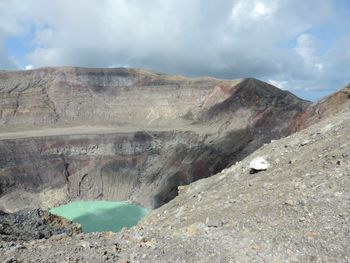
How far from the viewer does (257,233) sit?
8469 millimetres

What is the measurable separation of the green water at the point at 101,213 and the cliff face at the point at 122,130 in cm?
127

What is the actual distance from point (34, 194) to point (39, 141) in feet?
23.6

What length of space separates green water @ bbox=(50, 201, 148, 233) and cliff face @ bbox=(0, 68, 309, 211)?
1.27 metres

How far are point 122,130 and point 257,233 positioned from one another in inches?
1882

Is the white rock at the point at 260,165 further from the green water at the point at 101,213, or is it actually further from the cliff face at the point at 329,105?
the green water at the point at 101,213

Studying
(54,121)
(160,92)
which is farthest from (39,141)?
(160,92)

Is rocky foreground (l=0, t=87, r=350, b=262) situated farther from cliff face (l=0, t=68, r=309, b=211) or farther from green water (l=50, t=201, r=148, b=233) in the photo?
cliff face (l=0, t=68, r=309, b=211)

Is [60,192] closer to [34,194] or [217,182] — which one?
[34,194]

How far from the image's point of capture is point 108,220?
1661 inches

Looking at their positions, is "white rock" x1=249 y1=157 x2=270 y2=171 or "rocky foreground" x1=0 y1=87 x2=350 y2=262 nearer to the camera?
"rocky foreground" x1=0 y1=87 x2=350 y2=262

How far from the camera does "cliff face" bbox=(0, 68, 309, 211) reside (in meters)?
47.4

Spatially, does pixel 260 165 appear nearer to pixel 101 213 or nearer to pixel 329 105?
pixel 329 105

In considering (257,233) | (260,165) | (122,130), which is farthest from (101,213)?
(257,233)

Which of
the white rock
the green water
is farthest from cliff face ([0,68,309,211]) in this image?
the white rock
